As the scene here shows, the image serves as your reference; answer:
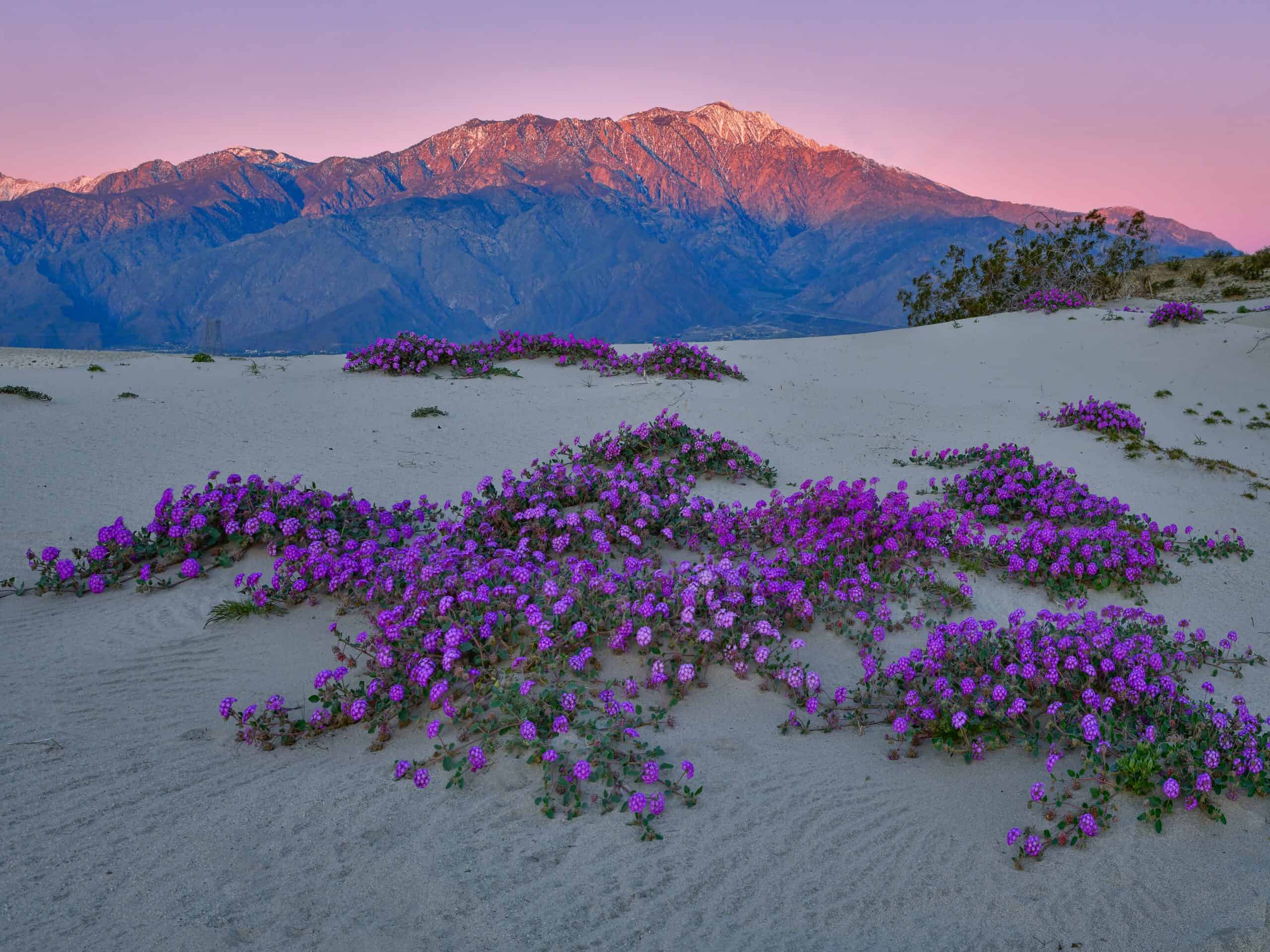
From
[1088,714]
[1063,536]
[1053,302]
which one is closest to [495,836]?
[1088,714]

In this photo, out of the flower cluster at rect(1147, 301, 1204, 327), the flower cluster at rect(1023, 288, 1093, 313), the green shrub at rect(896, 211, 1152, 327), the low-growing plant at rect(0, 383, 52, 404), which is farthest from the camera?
the green shrub at rect(896, 211, 1152, 327)

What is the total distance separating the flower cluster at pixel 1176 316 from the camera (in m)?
17.5

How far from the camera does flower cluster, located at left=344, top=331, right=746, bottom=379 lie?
48.0 feet

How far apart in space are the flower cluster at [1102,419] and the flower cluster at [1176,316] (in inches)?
316

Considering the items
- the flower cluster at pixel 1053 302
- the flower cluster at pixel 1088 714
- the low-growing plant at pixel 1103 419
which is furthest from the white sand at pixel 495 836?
the flower cluster at pixel 1053 302

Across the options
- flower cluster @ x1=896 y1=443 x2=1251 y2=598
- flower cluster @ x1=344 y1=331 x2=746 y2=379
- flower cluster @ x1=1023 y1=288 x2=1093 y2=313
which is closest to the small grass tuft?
flower cluster @ x1=896 y1=443 x2=1251 y2=598

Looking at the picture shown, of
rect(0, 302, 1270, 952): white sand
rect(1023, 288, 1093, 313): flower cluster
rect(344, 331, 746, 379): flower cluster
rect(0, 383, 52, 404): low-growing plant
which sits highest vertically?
rect(1023, 288, 1093, 313): flower cluster

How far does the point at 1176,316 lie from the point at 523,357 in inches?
626

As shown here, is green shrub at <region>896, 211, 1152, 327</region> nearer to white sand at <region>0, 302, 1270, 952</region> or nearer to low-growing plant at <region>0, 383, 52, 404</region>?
white sand at <region>0, 302, 1270, 952</region>

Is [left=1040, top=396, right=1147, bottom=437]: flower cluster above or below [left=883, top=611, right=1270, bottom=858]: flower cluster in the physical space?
above

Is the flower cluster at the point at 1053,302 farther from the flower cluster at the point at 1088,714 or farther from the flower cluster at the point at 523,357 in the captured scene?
the flower cluster at the point at 1088,714

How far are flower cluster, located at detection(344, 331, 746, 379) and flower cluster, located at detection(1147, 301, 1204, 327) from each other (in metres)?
10.8

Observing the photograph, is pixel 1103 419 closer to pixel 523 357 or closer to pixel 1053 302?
pixel 1053 302

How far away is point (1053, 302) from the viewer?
799 inches
